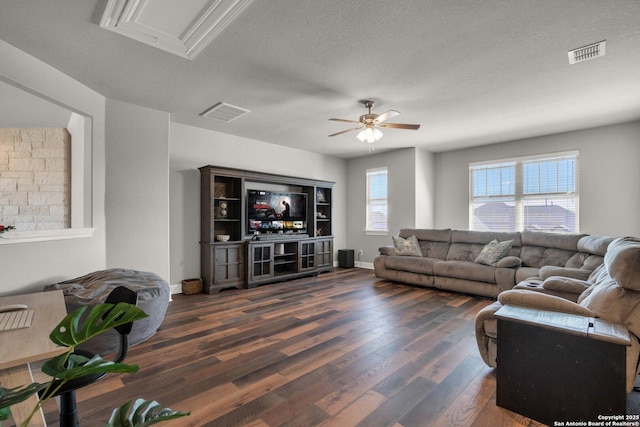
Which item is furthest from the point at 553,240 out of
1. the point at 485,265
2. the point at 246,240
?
the point at 246,240

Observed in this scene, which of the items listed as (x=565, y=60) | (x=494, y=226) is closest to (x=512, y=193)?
(x=494, y=226)

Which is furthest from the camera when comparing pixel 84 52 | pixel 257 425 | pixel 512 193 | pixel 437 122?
pixel 512 193

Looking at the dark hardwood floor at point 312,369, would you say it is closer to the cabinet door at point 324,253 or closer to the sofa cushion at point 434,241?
the sofa cushion at point 434,241

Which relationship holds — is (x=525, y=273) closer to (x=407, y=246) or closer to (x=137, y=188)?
(x=407, y=246)

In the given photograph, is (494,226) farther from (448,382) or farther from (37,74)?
(37,74)

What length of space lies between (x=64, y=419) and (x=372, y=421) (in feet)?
5.01

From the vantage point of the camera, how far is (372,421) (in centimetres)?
178

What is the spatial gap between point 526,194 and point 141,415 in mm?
6452

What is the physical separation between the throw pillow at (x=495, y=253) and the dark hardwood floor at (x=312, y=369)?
946 mm

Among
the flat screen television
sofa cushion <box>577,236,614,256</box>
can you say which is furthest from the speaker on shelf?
sofa cushion <box>577,236,614,256</box>

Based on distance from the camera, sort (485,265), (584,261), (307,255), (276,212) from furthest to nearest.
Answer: (307,255) < (276,212) < (485,265) < (584,261)

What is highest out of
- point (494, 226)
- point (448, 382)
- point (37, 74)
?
point (37, 74)

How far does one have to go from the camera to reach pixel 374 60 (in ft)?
9.19

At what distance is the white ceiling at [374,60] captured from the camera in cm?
→ 217
